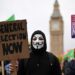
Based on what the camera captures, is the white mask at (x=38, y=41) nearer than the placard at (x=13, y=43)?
No

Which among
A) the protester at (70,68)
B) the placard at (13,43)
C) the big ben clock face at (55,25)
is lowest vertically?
the protester at (70,68)

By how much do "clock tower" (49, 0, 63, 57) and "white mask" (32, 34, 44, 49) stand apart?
2986 mm

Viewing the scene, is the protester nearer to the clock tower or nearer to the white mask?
the white mask

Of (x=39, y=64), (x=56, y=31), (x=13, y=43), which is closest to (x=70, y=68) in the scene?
(x=39, y=64)

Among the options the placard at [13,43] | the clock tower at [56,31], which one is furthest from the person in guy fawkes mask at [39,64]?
the clock tower at [56,31]

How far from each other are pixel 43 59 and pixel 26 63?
164 mm

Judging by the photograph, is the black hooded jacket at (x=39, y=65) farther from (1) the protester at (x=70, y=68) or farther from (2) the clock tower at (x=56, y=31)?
(2) the clock tower at (x=56, y=31)

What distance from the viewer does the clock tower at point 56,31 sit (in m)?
6.56

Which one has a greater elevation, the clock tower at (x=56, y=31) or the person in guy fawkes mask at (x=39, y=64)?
the clock tower at (x=56, y=31)

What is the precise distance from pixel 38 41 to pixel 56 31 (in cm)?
318

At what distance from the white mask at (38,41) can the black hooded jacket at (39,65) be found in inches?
1.5

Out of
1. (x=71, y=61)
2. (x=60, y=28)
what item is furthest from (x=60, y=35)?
(x=71, y=61)

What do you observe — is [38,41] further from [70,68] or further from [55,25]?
[55,25]

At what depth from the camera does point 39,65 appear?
3434mm
